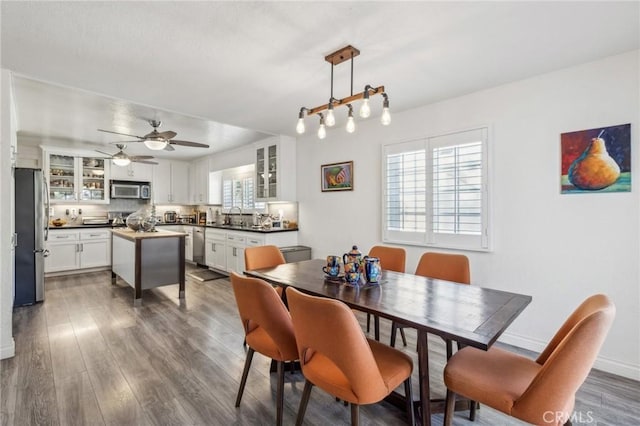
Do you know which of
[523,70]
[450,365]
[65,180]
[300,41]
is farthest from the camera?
[65,180]

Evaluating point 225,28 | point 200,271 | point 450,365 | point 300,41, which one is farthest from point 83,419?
A: point 200,271

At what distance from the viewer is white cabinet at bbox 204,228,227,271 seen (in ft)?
18.3

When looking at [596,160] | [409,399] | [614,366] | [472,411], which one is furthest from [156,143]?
[614,366]

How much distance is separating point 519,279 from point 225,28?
10.3ft

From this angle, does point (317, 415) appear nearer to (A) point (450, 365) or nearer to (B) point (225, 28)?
(A) point (450, 365)

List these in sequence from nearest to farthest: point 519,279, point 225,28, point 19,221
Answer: point 225,28, point 519,279, point 19,221

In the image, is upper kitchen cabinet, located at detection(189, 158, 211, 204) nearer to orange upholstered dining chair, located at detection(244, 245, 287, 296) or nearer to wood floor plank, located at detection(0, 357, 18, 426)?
orange upholstered dining chair, located at detection(244, 245, 287, 296)

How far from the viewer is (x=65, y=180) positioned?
5.79 meters

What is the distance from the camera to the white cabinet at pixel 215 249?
5566 mm

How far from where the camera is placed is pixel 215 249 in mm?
5805

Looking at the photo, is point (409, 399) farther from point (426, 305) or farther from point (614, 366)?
point (614, 366)

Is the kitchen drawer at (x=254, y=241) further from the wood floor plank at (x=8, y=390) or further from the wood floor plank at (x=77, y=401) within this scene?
the wood floor plank at (x=8, y=390)

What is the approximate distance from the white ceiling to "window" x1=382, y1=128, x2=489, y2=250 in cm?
52

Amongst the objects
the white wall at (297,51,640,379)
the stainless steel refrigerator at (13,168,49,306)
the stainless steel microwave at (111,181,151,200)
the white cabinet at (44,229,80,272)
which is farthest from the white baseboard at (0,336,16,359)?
the stainless steel microwave at (111,181,151,200)
